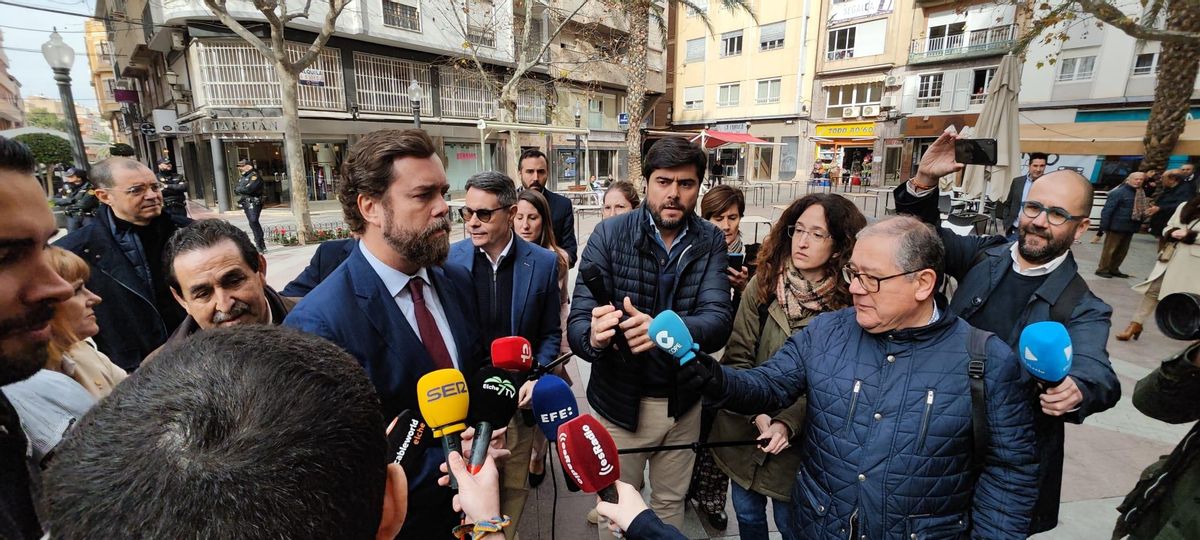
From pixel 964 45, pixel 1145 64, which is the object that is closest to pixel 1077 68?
pixel 1145 64

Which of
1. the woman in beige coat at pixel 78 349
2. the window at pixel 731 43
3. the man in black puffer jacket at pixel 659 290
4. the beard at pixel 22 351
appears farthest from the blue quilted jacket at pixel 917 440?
the window at pixel 731 43

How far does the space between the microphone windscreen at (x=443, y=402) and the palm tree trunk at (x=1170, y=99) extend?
14.3 meters

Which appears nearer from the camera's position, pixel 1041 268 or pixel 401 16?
pixel 1041 268

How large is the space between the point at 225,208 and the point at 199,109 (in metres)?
3.26

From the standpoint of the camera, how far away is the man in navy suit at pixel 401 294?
5.61ft

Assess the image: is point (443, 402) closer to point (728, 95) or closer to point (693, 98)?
point (728, 95)

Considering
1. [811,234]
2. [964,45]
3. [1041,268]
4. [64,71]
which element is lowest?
A: [1041,268]

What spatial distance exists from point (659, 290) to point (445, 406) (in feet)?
4.31

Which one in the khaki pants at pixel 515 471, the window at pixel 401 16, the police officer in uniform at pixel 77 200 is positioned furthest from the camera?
the window at pixel 401 16

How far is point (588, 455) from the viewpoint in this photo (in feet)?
4.49

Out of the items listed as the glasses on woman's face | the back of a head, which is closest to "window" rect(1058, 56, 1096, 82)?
the glasses on woman's face

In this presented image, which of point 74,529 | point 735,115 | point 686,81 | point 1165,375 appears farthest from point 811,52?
point 74,529

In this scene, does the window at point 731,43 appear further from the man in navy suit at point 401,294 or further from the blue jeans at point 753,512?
the man in navy suit at point 401,294

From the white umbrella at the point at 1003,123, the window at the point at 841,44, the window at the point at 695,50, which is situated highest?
the window at the point at 695,50
